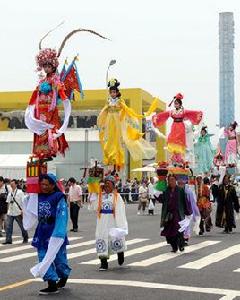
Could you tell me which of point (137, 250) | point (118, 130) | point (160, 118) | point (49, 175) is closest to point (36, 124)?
point (49, 175)

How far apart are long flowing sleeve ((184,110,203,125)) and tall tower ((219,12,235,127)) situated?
8122 centimetres

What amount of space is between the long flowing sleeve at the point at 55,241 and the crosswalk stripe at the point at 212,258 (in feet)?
10.7

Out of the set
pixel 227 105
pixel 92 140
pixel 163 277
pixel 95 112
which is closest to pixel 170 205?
pixel 163 277

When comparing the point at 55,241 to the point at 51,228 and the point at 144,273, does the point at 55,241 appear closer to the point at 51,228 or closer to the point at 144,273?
the point at 51,228

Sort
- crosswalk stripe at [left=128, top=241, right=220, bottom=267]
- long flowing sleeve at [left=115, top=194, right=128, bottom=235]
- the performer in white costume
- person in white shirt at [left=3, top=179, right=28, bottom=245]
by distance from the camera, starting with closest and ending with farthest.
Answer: the performer in white costume < long flowing sleeve at [left=115, top=194, right=128, bottom=235] < crosswalk stripe at [left=128, top=241, right=220, bottom=267] < person in white shirt at [left=3, top=179, right=28, bottom=245]

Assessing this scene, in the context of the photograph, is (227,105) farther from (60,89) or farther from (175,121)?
(60,89)

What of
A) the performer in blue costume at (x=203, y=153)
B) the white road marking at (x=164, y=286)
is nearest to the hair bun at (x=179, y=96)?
the performer in blue costume at (x=203, y=153)

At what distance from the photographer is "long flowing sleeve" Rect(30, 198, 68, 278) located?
874cm

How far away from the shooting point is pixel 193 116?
1667cm

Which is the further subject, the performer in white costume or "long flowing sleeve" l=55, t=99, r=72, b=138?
the performer in white costume

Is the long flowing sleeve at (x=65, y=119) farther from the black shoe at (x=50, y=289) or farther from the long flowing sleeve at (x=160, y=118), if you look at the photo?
the long flowing sleeve at (x=160, y=118)

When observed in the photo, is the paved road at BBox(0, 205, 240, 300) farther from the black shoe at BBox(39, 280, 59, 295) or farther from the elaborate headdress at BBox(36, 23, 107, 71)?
the elaborate headdress at BBox(36, 23, 107, 71)

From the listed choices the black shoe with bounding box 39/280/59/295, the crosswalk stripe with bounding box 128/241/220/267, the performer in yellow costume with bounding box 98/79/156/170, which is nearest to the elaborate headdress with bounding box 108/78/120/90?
the performer in yellow costume with bounding box 98/79/156/170

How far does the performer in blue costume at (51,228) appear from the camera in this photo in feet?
29.2
